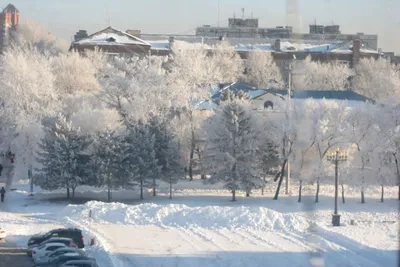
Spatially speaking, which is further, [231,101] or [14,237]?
[231,101]

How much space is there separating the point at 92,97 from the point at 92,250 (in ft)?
37.6

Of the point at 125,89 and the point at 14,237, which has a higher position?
the point at 125,89

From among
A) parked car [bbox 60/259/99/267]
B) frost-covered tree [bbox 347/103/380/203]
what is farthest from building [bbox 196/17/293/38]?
parked car [bbox 60/259/99/267]

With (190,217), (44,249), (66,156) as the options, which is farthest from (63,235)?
(66,156)

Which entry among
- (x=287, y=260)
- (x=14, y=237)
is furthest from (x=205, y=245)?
(x=14, y=237)

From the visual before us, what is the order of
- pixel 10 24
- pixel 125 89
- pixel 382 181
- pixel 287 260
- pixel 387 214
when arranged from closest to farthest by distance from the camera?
pixel 287 260, pixel 387 214, pixel 382 181, pixel 125 89, pixel 10 24

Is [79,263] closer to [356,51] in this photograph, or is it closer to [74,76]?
[74,76]

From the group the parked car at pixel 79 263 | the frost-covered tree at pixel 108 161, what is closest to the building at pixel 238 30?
the frost-covered tree at pixel 108 161

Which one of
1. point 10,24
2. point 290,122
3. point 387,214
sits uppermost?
point 10,24

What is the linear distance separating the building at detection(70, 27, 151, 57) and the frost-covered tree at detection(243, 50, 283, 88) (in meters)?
4.50

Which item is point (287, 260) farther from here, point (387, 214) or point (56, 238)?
point (387, 214)

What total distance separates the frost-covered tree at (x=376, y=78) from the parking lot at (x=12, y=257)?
16.0 metres

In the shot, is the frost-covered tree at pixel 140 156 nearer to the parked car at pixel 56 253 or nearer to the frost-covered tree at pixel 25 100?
the frost-covered tree at pixel 25 100

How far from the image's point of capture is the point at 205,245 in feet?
30.5
